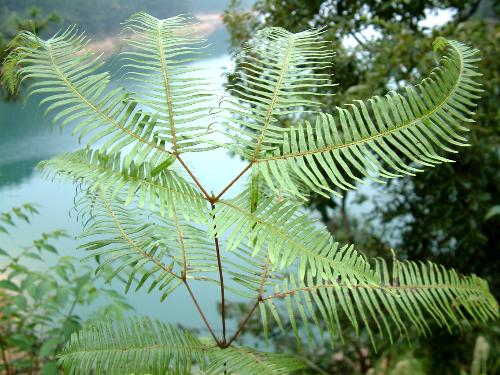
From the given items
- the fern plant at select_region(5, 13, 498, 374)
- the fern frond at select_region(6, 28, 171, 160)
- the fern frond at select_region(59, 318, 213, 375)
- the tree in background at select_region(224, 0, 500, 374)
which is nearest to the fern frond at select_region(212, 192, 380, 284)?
the fern plant at select_region(5, 13, 498, 374)

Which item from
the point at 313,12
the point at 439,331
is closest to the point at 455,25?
the point at 313,12

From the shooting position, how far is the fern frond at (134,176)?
0.49 metres

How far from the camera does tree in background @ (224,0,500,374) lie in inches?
69.7

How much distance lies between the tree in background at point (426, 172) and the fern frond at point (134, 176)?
1092mm

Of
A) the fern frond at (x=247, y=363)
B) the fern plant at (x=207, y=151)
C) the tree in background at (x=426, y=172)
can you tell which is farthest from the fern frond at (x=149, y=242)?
the tree in background at (x=426, y=172)

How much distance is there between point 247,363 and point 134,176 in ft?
0.89

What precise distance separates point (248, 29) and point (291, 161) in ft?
6.53

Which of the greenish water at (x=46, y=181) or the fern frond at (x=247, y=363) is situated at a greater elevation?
the greenish water at (x=46, y=181)

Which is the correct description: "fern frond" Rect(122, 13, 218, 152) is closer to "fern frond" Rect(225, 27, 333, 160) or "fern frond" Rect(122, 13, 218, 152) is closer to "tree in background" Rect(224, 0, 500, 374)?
"fern frond" Rect(225, 27, 333, 160)

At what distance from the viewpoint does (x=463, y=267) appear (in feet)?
6.58

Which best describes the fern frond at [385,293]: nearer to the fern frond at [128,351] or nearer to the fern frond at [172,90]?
the fern frond at [128,351]

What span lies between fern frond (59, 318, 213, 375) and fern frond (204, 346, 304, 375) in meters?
0.03

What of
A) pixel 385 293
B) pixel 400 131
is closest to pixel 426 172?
pixel 385 293

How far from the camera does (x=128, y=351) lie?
0.63 m
